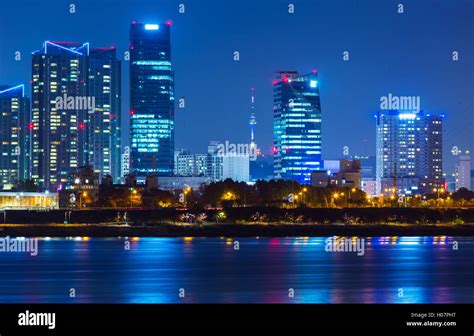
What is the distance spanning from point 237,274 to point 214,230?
174ft

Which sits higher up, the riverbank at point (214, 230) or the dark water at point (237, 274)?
the riverbank at point (214, 230)

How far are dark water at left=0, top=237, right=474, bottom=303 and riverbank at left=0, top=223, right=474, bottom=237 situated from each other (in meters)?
21.8

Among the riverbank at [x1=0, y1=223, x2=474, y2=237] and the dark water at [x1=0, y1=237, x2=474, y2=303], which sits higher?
the riverbank at [x1=0, y1=223, x2=474, y2=237]

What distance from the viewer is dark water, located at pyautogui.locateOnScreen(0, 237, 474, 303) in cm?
5481

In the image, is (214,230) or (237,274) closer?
(237,274)

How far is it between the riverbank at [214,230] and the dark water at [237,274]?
21.8 m

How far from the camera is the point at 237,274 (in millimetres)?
67188

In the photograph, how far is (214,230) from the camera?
12019 cm

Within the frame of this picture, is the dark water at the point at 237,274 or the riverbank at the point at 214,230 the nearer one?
the dark water at the point at 237,274

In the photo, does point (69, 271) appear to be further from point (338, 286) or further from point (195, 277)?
point (338, 286)

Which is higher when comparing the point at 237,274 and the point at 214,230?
the point at 214,230

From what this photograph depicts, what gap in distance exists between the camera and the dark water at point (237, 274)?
180ft
